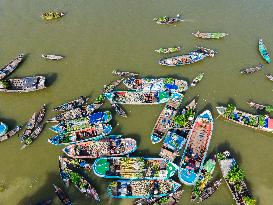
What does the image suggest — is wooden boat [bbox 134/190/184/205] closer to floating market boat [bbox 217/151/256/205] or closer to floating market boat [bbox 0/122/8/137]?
floating market boat [bbox 217/151/256/205]

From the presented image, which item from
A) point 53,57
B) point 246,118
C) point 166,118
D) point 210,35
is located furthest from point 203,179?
point 53,57

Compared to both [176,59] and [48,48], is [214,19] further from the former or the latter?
[48,48]

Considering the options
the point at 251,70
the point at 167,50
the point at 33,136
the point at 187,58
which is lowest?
the point at 33,136

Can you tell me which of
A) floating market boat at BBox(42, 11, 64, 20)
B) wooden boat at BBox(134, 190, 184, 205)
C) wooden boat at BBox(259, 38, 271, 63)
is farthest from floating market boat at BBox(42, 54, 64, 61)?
wooden boat at BBox(259, 38, 271, 63)

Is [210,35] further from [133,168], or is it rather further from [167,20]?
[133,168]

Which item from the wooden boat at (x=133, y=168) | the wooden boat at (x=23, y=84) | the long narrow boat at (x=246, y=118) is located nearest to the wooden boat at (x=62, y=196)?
the wooden boat at (x=133, y=168)

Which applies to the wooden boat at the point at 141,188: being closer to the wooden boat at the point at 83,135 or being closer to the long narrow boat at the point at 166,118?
the long narrow boat at the point at 166,118

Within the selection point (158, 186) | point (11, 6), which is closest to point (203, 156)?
point (158, 186)
